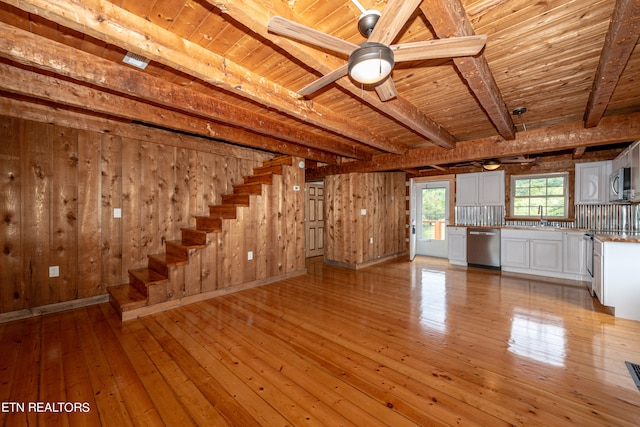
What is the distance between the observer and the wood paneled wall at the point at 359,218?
616cm

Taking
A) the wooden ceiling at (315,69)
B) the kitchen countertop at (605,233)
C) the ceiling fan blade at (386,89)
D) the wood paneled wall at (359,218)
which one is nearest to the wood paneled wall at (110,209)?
the wooden ceiling at (315,69)

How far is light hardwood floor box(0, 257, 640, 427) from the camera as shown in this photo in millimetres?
1749

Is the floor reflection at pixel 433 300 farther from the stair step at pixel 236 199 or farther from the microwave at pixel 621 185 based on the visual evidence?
the stair step at pixel 236 199

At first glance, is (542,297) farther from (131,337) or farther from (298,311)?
(131,337)

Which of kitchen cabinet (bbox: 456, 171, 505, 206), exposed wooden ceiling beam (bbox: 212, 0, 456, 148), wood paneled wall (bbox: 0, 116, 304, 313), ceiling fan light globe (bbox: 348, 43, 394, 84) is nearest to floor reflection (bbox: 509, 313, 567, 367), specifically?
exposed wooden ceiling beam (bbox: 212, 0, 456, 148)

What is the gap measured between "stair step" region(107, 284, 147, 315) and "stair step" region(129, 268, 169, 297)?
2.6 inches

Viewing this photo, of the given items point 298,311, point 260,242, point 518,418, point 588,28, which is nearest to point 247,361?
point 298,311

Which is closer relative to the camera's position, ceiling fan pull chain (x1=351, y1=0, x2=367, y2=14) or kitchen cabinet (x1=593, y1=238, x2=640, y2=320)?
ceiling fan pull chain (x1=351, y1=0, x2=367, y2=14)

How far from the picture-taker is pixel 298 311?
352cm

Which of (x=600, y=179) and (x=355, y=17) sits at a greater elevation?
(x=355, y=17)

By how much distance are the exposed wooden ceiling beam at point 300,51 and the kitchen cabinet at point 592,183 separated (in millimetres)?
4199

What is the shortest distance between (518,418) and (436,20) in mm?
2553

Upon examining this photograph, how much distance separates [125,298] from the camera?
11.2ft

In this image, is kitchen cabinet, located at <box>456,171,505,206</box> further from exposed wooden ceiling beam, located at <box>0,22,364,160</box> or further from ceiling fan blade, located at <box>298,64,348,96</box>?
ceiling fan blade, located at <box>298,64,348,96</box>
